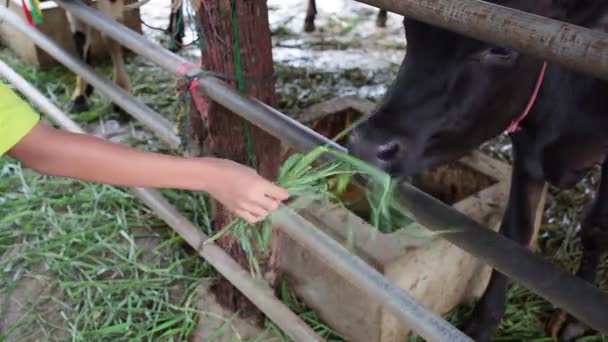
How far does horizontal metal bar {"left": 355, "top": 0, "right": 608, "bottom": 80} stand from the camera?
0.85 m

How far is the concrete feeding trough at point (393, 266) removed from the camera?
2.06 metres

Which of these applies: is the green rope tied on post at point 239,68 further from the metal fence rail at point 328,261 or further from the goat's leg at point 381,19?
the goat's leg at point 381,19

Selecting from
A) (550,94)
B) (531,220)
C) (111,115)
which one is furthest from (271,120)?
(111,115)

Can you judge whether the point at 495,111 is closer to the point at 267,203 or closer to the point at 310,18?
the point at 267,203

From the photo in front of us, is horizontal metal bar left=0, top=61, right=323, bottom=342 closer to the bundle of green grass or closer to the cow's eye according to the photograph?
the bundle of green grass

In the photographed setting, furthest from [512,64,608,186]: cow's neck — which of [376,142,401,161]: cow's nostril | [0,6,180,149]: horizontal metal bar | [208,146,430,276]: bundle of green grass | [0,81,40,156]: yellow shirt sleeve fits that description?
[0,81,40,156]: yellow shirt sleeve

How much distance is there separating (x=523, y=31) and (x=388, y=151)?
0.60 m

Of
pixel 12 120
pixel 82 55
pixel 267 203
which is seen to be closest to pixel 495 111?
pixel 267 203

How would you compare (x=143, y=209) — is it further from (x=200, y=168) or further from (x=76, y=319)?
(x=200, y=168)

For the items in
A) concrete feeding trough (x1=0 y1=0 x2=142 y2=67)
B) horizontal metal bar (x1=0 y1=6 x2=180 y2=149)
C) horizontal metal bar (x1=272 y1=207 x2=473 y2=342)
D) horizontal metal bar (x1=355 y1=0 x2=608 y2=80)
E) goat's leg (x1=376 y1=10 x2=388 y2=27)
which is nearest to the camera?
horizontal metal bar (x1=355 y1=0 x2=608 y2=80)

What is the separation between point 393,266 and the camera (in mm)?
2014

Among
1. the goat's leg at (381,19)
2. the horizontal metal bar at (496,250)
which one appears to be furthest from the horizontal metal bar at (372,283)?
the goat's leg at (381,19)

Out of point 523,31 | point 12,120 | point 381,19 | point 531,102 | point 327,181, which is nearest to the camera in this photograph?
point 523,31

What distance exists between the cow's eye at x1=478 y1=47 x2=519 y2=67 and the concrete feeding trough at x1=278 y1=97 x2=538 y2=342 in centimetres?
63
